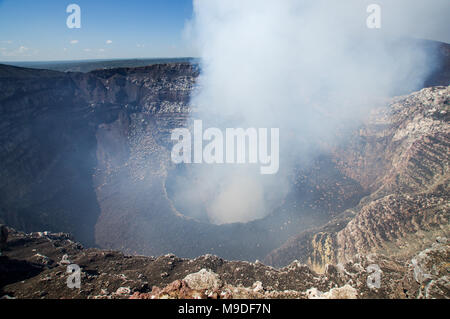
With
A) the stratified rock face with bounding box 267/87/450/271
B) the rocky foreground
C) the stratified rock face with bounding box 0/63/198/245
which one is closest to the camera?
the rocky foreground

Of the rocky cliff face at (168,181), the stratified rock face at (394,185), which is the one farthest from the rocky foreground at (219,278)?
the rocky cliff face at (168,181)

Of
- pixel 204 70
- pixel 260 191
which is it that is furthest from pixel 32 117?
pixel 260 191

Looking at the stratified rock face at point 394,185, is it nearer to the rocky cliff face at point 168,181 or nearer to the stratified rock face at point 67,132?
the rocky cliff face at point 168,181

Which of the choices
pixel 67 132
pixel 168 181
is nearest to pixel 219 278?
pixel 168 181

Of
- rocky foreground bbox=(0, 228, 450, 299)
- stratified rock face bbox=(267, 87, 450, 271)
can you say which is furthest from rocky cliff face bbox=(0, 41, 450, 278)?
rocky foreground bbox=(0, 228, 450, 299)

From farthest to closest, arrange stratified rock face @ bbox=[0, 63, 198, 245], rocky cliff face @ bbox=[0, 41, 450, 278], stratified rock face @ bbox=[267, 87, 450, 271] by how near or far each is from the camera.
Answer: stratified rock face @ bbox=[0, 63, 198, 245] → rocky cliff face @ bbox=[0, 41, 450, 278] → stratified rock face @ bbox=[267, 87, 450, 271]

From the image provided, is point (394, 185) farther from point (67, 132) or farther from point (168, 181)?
point (67, 132)

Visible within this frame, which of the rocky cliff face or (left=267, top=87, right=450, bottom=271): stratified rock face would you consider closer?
(left=267, top=87, right=450, bottom=271): stratified rock face

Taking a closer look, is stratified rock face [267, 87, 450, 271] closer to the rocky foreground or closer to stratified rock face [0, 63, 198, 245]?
the rocky foreground
